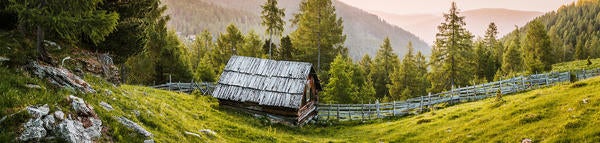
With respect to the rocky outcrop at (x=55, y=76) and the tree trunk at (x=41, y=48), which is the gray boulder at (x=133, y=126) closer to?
the rocky outcrop at (x=55, y=76)

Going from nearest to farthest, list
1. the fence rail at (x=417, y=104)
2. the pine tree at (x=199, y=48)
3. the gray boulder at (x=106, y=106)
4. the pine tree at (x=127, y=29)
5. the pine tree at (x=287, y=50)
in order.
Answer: the gray boulder at (x=106, y=106) < the pine tree at (x=127, y=29) < the fence rail at (x=417, y=104) < the pine tree at (x=287, y=50) < the pine tree at (x=199, y=48)

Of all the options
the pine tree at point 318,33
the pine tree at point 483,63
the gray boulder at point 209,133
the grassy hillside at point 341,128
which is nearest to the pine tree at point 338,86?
the grassy hillside at point 341,128

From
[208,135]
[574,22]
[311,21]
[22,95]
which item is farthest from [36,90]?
[574,22]

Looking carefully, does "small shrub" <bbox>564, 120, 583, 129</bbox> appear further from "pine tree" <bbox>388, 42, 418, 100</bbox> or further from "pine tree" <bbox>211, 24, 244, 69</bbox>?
"pine tree" <bbox>211, 24, 244, 69</bbox>

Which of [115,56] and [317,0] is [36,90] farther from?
[317,0]

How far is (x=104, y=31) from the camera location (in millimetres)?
13961

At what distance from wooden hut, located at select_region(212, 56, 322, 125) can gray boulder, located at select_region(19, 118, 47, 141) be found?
1985 cm

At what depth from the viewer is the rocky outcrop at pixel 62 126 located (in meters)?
9.45

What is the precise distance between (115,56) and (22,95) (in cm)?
1231

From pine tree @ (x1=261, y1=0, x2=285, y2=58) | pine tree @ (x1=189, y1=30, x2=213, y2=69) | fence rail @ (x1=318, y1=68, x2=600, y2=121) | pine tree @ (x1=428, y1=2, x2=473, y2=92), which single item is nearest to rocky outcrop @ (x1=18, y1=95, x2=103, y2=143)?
fence rail @ (x1=318, y1=68, x2=600, y2=121)

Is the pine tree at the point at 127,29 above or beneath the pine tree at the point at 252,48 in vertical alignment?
beneath

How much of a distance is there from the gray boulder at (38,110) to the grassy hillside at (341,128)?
18 cm

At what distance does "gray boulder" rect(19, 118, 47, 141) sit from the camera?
927 cm

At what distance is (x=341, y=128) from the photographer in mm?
32344
